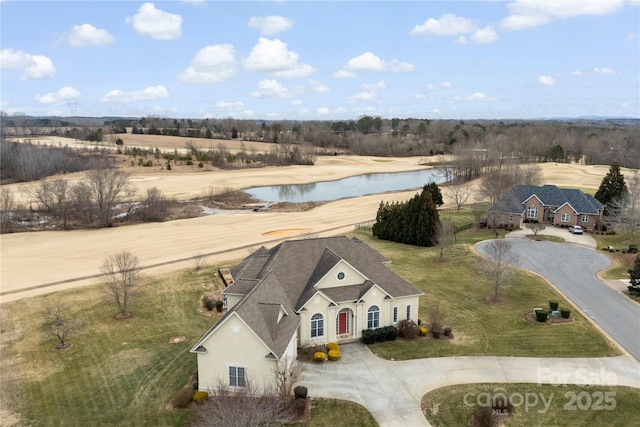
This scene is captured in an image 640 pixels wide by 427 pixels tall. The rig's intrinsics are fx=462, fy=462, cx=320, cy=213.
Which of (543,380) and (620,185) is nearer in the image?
(543,380)

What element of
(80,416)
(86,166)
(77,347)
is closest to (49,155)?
(86,166)

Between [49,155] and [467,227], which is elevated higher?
[49,155]

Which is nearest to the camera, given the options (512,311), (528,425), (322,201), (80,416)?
(528,425)

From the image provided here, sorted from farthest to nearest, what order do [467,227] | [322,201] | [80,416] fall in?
[322,201]
[467,227]
[80,416]

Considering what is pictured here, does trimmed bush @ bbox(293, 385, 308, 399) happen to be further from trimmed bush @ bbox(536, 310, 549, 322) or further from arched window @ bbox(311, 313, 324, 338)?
trimmed bush @ bbox(536, 310, 549, 322)

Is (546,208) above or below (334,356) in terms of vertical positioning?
above

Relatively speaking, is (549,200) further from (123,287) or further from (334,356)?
(123,287)

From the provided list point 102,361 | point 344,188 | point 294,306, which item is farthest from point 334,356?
point 344,188

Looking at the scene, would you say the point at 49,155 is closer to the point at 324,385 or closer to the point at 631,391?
the point at 324,385
